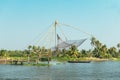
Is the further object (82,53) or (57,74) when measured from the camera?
(82,53)

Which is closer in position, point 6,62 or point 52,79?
point 52,79

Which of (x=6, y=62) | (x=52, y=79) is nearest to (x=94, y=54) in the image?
(x=6, y=62)

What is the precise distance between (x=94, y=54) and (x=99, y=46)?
13.4 ft

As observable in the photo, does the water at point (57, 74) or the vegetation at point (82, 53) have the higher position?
the vegetation at point (82, 53)

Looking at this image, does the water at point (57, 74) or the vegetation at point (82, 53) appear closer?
the water at point (57, 74)

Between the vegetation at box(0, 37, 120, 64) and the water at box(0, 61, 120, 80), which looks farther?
the vegetation at box(0, 37, 120, 64)

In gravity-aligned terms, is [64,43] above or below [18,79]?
above

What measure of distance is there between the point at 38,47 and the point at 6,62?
28.3m

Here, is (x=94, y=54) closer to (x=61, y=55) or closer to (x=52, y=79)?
(x=61, y=55)

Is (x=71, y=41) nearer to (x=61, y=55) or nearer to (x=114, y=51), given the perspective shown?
Result: (x=61, y=55)

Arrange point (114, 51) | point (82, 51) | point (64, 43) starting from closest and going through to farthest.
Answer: point (64, 43) → point (82, 51) → point (114, 51)

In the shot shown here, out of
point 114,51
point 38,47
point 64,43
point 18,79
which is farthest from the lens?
point 114,51

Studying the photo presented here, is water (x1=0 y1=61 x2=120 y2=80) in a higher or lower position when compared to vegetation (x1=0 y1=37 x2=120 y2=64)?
lower

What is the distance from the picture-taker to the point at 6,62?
272ft
